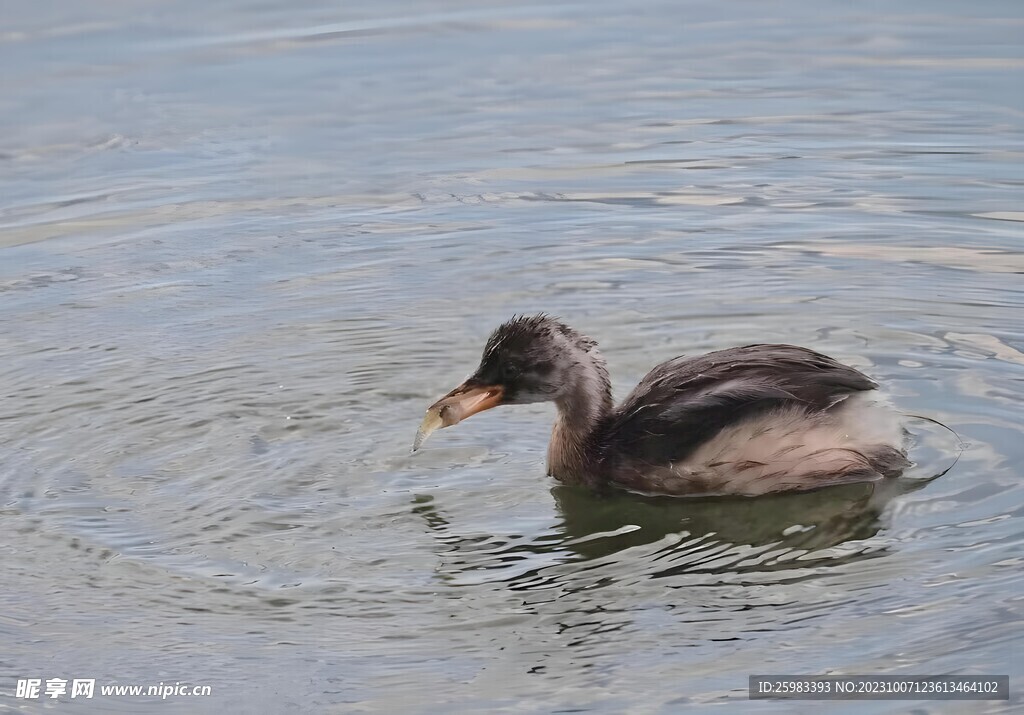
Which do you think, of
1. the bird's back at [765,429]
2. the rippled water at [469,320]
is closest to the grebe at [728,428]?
the bird's back at [765,429]

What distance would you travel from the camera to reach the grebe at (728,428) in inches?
324

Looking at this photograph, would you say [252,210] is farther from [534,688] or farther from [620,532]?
[534,688]

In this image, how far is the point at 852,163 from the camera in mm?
12719

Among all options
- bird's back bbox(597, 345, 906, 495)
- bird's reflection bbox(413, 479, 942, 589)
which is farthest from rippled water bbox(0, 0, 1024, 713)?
bird's back bbox(597, 345, 906, 495)

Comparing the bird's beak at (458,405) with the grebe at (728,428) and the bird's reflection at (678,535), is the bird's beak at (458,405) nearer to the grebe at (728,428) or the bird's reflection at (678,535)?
the grebe at (728,428)

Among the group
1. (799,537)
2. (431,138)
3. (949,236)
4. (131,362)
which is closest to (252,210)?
(431,138)

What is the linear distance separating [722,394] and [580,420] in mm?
785

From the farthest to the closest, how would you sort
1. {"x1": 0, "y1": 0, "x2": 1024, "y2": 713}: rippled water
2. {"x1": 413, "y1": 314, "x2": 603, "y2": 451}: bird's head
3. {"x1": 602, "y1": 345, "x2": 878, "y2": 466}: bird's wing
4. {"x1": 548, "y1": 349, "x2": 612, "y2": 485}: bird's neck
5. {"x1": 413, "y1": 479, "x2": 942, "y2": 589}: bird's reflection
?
{"x1": 413, "y1": 314, "x2": 603, "y2": 451}: bird's head → {"x1": 548, "y1": 349, "x2": 612, "y2": 485}: bird's neck → {"x1": 602, "y1": 345, "x2": 878, "y2": 466}: bird's wing → {"x1": 413, "y1": 479, "x2": 942, "y2": 589}: bird's reflection → {"x1": 0, "y1": 0, "x2": 1024, "y2": 713}: rippled water

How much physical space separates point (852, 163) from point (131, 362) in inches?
215

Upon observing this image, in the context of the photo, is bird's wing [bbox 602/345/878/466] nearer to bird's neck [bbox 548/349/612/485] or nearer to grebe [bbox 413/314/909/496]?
grebe [bbox 413/314/909/496]

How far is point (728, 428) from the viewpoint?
825 cm

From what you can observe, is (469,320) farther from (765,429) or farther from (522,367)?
(765,429)

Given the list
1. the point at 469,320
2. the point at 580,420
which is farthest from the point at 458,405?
the point at 469,320

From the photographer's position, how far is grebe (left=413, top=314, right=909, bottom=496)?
8234 millimetres
